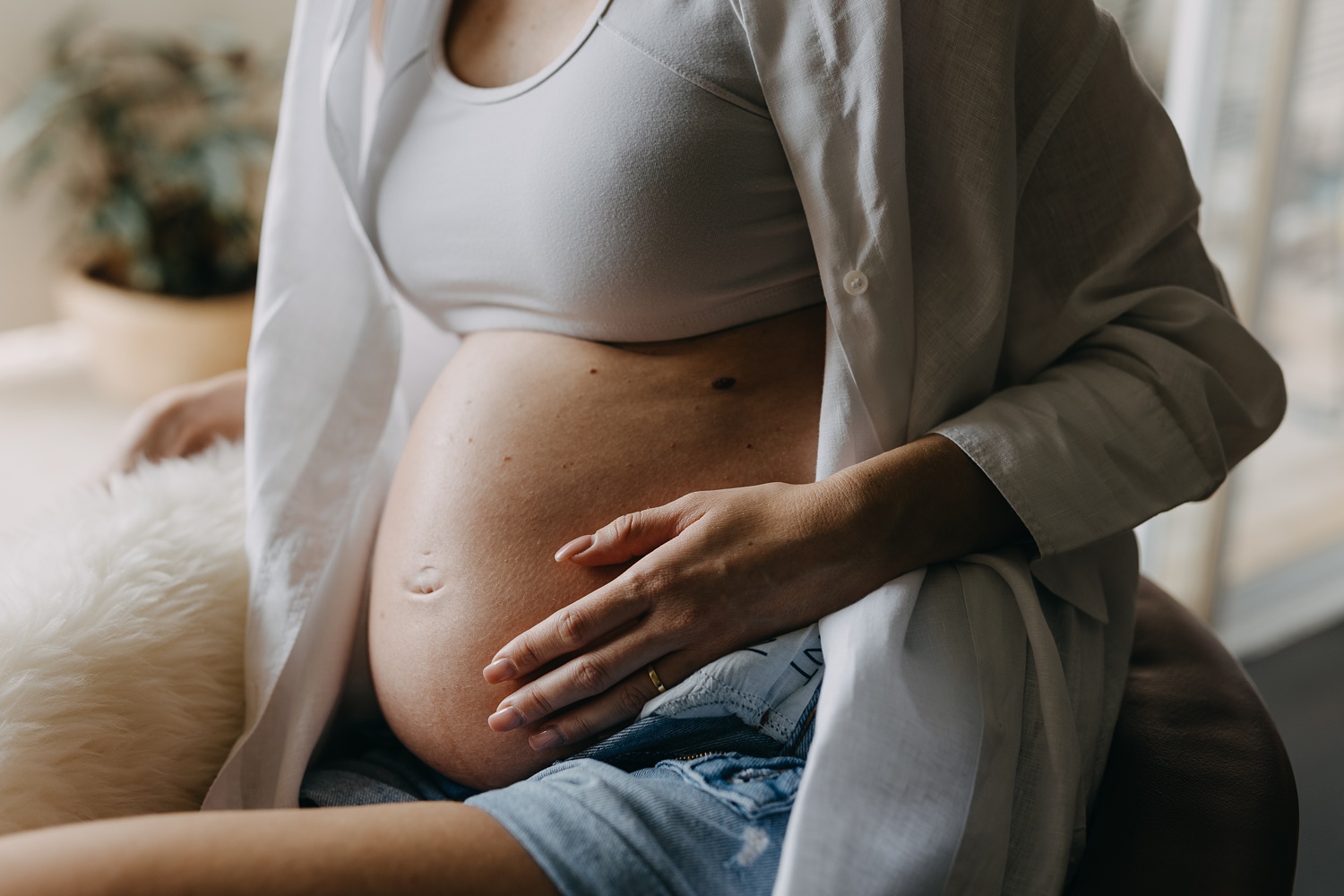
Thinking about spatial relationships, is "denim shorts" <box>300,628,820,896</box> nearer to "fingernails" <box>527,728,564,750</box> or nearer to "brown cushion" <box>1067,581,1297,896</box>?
"fingernails" <box>527,728,564,750</box>

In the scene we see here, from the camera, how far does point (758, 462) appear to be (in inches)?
28.3

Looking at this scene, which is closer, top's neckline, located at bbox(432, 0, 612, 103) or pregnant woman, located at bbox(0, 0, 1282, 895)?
pregnant woman, located at bbox(0, 0, 1282, 895)

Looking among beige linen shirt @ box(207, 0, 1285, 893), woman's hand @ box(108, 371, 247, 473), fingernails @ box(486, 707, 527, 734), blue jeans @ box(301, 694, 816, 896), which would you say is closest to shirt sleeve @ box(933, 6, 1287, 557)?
beige linen shirt @ box(207, 0, 1285, 893)

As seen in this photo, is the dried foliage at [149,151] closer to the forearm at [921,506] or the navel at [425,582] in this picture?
the navel at [425,582]

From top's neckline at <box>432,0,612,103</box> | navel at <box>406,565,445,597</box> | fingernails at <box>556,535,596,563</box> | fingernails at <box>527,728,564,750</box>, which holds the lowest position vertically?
fingernails at <box>527,728,564,750</box>

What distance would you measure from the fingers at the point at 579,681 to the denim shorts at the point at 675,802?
0.03m

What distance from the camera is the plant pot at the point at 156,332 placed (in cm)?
218

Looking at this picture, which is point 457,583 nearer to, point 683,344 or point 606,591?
point 606,591

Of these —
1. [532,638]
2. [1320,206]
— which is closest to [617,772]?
[532,638]

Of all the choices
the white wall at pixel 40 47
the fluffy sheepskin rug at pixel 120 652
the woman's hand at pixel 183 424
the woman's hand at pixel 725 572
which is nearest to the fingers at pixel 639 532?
the woman's hand at pixel 725 572

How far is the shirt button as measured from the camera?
0.66 metres

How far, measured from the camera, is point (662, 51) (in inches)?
26.8

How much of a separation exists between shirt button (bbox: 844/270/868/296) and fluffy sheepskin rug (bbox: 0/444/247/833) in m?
0.52

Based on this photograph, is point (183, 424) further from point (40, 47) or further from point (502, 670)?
point (40, 47)
